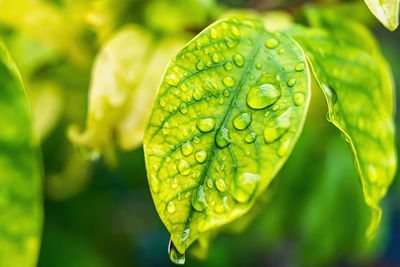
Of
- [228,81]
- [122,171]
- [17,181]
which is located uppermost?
[228,81]

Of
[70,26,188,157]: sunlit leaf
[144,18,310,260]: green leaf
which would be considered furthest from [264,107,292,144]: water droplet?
[70,26,188,157]: sunlit leaf

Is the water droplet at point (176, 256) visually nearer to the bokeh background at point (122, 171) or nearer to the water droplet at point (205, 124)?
the water droplet at point (205, 124)

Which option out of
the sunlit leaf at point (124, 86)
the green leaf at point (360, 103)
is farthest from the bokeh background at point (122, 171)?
the green leaf at point (360, 103)

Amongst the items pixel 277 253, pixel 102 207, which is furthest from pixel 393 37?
pixel 102 207

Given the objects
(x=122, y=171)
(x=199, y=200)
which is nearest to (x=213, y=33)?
(x=199, y=200)

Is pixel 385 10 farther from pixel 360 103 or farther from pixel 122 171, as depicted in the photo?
pixel 122 171

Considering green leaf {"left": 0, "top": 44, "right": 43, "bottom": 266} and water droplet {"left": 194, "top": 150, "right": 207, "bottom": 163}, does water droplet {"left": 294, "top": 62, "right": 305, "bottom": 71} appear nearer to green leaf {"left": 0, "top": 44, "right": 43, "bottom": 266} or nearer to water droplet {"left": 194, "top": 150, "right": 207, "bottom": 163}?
water droplet {"left": 194, "top": 150, "right": 207, "bottom": 163}
